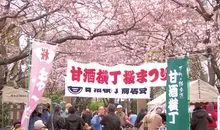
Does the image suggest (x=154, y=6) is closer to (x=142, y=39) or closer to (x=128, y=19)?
(x=128, y=19)

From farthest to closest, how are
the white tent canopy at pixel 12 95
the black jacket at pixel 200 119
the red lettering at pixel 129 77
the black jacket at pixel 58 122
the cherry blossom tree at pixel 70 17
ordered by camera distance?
1. the white tent canopy at pixel 12 95
2. the cherry blossom tree at pixel 70 17
3. the red lettering at pixel 129 77
4. the black jacket at pixel 200 119
5. the black jacket at pixel 58 122

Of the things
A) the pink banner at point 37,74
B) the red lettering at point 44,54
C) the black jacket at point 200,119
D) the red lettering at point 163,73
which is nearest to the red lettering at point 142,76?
the red lettering at point 163,73

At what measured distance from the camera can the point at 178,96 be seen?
9.10 meters

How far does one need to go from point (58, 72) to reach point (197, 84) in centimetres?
1006

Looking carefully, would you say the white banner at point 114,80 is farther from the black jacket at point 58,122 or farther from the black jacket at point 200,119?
the black jacket at point 200,119

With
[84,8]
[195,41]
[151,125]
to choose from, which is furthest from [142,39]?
[151,125]

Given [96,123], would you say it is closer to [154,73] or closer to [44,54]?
[154,73]

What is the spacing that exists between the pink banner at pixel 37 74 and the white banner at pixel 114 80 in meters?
2.20

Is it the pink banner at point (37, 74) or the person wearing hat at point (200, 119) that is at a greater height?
the pink banner at point (37, 74)

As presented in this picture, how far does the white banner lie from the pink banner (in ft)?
7.23

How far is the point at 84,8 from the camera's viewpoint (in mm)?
14148

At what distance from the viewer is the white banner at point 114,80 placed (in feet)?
36.9

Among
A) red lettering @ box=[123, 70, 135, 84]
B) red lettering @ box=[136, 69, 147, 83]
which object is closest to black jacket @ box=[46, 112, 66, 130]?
red lettering @ box=[123, 70, 135, 84]

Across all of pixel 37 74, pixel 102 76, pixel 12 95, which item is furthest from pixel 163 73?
pixel 12 95
